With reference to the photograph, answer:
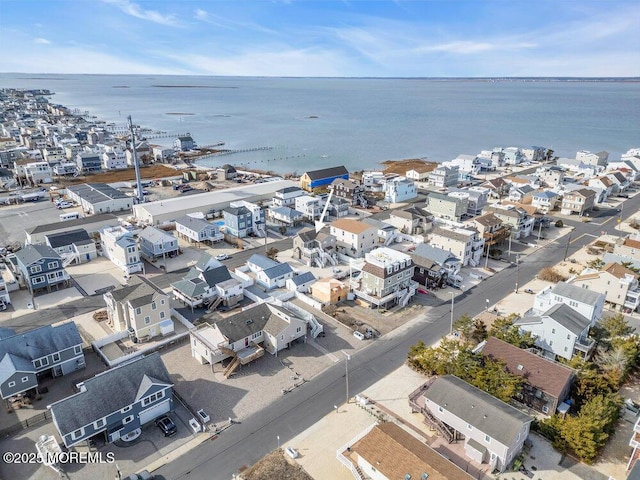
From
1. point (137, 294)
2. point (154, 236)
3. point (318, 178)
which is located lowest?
point (137, 294)

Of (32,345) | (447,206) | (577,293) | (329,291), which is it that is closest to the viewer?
(32,345)

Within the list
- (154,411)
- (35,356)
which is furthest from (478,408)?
(35,356)

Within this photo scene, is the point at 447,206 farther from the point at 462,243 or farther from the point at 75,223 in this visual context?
the point at 75,223

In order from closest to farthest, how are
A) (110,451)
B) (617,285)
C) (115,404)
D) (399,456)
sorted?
(399,456) < (110,451) < (115,404) < (617,285)

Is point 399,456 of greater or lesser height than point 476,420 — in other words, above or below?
below

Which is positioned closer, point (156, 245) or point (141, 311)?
point (141, 311)

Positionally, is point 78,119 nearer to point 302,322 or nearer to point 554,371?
point 302,322

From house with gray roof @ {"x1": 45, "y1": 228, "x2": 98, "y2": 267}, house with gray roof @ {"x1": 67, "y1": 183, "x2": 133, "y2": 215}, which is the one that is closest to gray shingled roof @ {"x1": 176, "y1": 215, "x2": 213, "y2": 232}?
house with gray roof @ {"x1": 45, "y1": 228, "x2": 98, "y2": 267}
